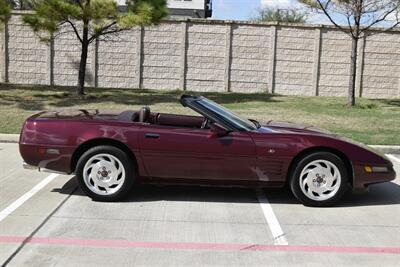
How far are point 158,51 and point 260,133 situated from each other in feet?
50.2

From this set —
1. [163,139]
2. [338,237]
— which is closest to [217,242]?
[338,237]

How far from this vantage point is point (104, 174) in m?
6.18

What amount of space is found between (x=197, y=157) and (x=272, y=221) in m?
1.11

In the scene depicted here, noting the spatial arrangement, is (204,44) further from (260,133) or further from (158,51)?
(260,133)

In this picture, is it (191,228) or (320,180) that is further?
(320,180)

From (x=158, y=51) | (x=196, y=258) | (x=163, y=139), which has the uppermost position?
(x=158, y=51)

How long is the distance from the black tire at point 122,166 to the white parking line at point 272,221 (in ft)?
5.01

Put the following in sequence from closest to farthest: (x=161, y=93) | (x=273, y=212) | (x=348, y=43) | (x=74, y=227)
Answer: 1. (x=74, y=227)
2. (x=273, y=212)
3. (x=161, y=93)
4. (x=348, y=43)

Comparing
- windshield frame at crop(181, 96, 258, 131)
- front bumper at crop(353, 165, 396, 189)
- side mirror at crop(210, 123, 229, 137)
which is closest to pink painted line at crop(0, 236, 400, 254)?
front bumper at crop(353, 165, 396, 189)

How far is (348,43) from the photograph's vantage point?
21016mm

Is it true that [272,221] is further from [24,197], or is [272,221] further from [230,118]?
[24,197]

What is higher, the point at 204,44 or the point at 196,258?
the point at 204,44

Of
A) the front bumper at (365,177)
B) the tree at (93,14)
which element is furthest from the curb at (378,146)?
the tree at (93,14)

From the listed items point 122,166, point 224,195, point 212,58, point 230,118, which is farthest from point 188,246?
point 212,58
